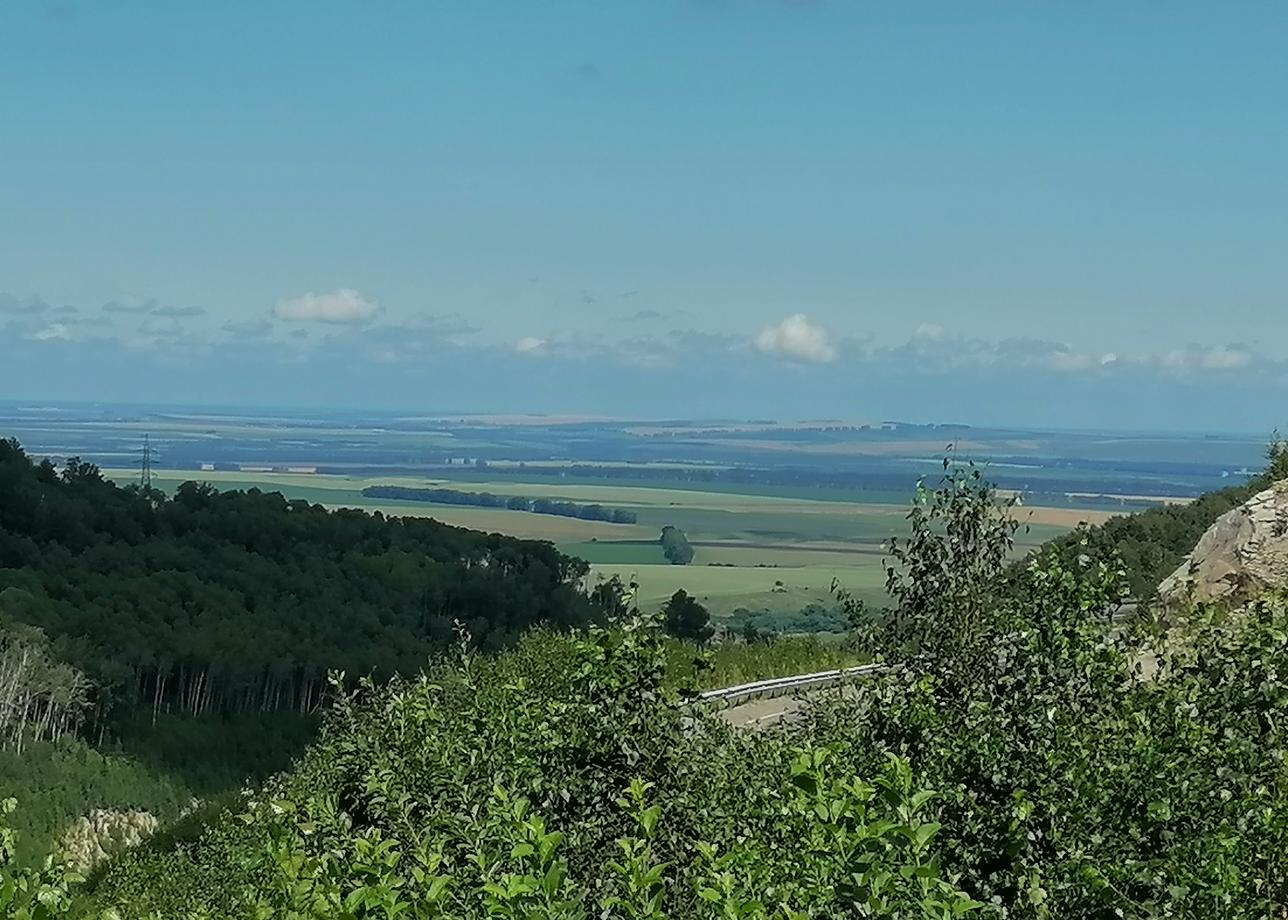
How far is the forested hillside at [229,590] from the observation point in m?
140

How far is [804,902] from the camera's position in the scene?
8.63m

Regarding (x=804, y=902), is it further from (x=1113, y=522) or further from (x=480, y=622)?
(x=480, y=622)

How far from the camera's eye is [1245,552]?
1136 inches

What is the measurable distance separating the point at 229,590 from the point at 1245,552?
142 m

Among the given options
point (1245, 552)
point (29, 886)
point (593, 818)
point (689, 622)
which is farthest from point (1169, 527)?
point (29, 886)

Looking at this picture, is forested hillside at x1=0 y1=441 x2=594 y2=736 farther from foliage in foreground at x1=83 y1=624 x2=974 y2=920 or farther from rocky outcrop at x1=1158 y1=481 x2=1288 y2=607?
foliage in foreground at x1=83 y1=624 x2=974 y2=920

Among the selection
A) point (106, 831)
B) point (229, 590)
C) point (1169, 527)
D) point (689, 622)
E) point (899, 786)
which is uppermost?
point (899, 786)

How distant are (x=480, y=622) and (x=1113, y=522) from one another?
304 ft

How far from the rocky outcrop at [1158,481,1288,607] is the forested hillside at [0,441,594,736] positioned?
92.4 metres

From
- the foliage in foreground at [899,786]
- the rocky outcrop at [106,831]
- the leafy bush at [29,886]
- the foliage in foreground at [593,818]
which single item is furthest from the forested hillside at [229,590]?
the leafy bush at [29,886]

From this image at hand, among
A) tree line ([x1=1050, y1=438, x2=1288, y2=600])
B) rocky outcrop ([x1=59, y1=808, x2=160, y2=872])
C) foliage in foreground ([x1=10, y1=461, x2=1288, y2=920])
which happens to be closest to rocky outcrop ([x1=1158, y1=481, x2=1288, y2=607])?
tree line ([x1=1050, y1=438, x2=1288, y2=600])

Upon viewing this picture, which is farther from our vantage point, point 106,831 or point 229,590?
point 229,590

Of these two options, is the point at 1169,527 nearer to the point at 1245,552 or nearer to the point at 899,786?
the point at 1245,552

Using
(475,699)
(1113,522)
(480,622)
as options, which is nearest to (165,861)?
(1113,522)
